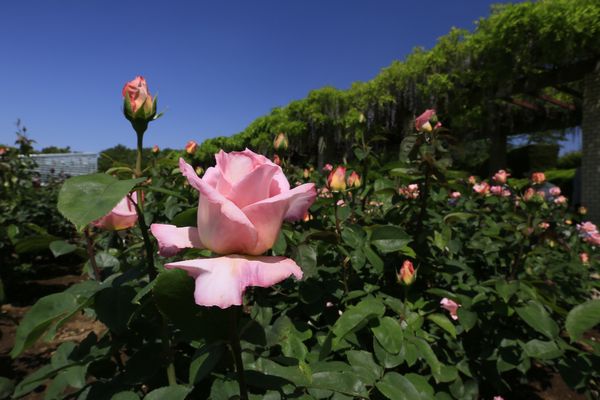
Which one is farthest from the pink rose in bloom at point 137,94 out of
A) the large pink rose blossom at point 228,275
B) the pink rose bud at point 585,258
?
the pink rose bud at point 585,258

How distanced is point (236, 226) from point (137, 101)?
1.10ft

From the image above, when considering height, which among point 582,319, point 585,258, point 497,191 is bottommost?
point 585,258

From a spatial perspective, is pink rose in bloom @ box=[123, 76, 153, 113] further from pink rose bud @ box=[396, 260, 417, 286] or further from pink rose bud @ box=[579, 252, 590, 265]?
pink rose bud @ box=[579, 252, 590, 265]

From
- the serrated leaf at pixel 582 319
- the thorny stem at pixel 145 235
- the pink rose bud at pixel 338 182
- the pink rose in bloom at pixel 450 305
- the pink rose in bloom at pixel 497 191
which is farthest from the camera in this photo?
the pink rose in bloom at pixel 497 191

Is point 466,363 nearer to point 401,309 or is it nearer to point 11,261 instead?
point 401,309

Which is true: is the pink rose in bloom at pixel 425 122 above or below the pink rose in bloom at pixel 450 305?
above

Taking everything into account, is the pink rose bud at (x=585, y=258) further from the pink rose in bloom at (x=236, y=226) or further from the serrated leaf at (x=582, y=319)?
the pink rose in bloom at (x=236, y=226)

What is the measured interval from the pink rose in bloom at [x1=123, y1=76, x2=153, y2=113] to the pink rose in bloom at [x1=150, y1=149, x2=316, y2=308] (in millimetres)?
226

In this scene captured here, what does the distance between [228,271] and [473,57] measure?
9.01 metres

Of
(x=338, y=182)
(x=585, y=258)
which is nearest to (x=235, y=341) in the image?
(x=338, y=182)

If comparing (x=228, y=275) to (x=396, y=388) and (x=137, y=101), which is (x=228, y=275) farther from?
(x=396, y=388)

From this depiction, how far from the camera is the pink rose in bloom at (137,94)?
2.00 feet

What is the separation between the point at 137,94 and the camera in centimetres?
62

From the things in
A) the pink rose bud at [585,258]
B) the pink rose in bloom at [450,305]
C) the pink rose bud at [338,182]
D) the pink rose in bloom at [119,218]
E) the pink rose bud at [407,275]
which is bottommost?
the pink rose bud at [585,258]
